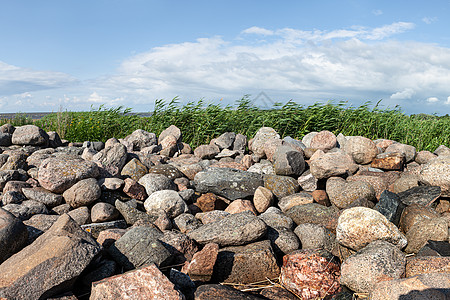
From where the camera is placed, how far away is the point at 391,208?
5793 mm

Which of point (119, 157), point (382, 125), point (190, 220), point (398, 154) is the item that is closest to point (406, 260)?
point (190, 220)

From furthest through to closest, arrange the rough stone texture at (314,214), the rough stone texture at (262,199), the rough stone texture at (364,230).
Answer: the rough stone texture at (262,199)
the rough stone texture at (314,214)
the rough stone texture at (364,230)

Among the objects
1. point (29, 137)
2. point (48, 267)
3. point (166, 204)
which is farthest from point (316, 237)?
point (29, 137)

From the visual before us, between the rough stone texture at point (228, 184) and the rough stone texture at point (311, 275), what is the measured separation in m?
2.49

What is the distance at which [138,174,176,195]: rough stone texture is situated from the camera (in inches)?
274

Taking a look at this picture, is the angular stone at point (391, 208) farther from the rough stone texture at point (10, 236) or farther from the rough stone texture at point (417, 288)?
the rough stone texture at point (10, 236)

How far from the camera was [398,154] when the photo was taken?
841cm

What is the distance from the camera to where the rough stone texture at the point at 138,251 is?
454 cm

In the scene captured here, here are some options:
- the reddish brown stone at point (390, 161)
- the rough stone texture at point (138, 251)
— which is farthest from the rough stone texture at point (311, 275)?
the reddish brown stone at point (390, 161)

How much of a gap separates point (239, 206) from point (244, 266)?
1.92 m

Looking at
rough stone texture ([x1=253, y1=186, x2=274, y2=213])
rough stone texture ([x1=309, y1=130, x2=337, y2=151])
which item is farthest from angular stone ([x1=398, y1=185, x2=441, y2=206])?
rough stone texture ([x1=309, y1=130, x2=337, y2=151])

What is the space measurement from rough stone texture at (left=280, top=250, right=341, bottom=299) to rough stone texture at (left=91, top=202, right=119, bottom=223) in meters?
2.98

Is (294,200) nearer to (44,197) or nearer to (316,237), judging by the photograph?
(316,237)

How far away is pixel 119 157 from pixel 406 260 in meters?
5.76
